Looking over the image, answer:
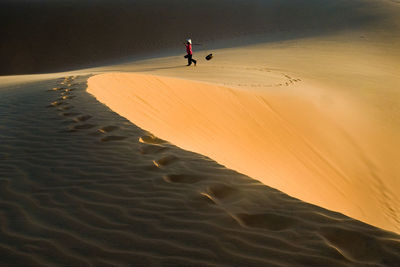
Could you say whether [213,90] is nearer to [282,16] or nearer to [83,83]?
[83,83]

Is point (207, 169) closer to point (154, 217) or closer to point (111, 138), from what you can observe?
point (154, 217)

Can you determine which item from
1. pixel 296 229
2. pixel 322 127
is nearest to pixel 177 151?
pixel 296 229

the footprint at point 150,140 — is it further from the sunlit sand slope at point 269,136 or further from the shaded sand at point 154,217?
the sunlit sand slope at point 269,136

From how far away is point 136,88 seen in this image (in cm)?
885

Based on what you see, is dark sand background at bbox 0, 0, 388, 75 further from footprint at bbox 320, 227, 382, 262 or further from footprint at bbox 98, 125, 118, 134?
footprint at bbox 320, 227, 382, 262

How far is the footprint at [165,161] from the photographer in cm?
409

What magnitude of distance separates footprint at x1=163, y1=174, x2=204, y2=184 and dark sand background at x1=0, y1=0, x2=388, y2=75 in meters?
25.1

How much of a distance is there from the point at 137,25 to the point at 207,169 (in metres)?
33.6

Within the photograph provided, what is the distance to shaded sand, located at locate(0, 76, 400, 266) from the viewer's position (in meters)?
2.50

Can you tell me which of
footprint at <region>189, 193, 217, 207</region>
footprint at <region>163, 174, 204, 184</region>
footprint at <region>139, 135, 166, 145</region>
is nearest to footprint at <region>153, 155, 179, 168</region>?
footprint at <region>163, 174, 204, 184</region>

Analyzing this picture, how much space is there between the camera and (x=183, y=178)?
372 cm

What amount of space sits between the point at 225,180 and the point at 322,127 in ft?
19.0

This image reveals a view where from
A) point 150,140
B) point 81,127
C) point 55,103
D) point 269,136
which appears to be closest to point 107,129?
point 81,127

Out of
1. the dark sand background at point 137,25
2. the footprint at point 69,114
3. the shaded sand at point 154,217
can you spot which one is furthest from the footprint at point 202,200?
the dark sand background at point 137,25
